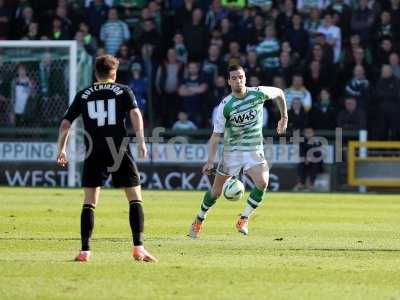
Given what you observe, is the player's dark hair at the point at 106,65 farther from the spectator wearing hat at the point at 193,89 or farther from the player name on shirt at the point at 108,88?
the spectator wearing hat at the point at 193,89

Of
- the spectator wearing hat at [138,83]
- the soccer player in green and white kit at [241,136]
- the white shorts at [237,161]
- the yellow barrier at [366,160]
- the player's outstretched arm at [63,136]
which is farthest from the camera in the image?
the spectator wearing hat at [138,83]

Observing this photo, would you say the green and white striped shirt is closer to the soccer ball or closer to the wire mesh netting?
the soccer ball

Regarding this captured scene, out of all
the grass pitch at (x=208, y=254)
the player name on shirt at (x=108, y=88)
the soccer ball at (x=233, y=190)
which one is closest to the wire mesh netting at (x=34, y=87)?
the grass pitch at (x=208, y=254)

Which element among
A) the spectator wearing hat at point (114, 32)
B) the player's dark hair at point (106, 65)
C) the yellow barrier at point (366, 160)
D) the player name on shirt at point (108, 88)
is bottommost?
the yellow barrier at point (366, 160)

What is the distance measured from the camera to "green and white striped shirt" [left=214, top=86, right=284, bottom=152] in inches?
545

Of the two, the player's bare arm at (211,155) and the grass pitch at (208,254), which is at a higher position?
the player's bare arm at (211,155)

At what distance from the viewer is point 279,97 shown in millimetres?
14133

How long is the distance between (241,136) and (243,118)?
267 mm

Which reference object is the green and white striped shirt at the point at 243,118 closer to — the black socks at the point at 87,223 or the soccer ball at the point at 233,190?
the soccer ball at the point at 233,190

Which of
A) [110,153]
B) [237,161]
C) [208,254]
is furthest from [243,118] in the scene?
[110,153]

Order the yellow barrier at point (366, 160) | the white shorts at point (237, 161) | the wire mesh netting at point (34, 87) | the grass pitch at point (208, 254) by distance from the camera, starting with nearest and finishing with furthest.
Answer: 1. the grass pitch at point (208, 254)
2. the white shorts at point (237, 161)
3. the yellow barrier at point (366, 160)
4. the wire mesh netting at point (34, 87)

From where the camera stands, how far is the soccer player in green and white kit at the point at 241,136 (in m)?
13.8

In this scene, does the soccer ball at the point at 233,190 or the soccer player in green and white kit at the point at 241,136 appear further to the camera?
the soccer ball at the point at 233,190

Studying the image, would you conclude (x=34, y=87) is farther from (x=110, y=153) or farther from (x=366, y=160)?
(x=110, y=153)
